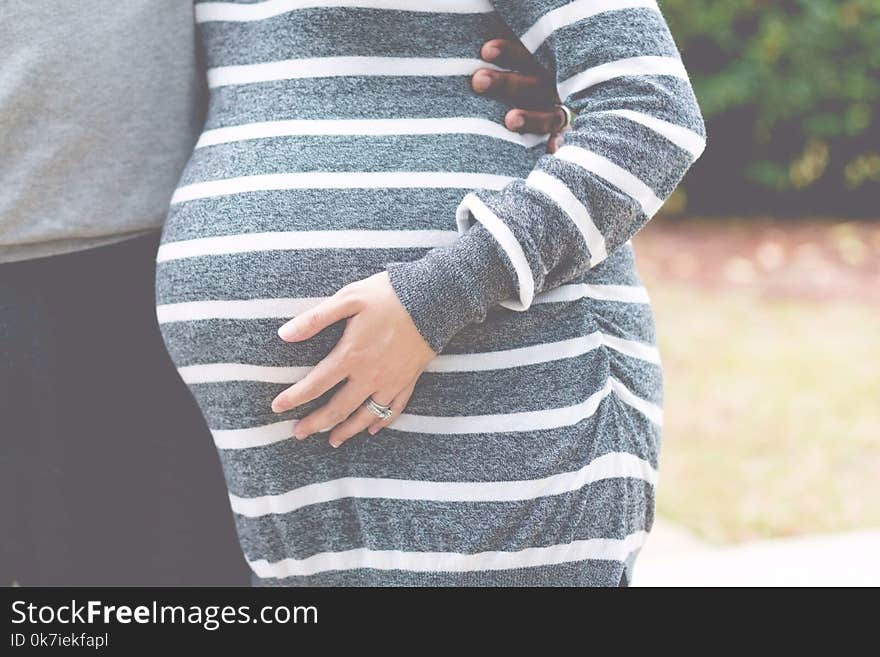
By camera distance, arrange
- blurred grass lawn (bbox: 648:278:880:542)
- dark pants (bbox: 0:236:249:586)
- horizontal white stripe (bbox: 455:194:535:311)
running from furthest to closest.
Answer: blurred grass lawn (bbox: 648:278:880:542) → dark pants (bbox: 0:236:249:586) → horizontal white stripe (bbox: 455:194:535:311)

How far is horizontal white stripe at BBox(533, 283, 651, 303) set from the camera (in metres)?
1.38

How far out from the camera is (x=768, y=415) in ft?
13.3

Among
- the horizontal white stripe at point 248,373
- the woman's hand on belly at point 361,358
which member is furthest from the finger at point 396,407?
the horizontal white stripe at point 248,373

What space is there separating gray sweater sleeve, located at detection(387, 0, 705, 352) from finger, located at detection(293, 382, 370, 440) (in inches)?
4.8

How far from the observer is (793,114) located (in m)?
6.52

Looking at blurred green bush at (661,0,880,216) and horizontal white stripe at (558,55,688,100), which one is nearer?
horizontal white stripe at (558,55,688,100)

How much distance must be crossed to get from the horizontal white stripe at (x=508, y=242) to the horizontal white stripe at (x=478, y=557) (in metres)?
0.33

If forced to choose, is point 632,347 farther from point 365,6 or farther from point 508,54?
→ point 365,6

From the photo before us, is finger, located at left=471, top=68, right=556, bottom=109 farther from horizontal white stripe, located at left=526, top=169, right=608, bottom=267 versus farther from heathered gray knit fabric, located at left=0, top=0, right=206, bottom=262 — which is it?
heathered gray knit fabric, located at left=0, top=0, right=206, bottom=262

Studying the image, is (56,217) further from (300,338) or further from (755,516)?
(755,516)

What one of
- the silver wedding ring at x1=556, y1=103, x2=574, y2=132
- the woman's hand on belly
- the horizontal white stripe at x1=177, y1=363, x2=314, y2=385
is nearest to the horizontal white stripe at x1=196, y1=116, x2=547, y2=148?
the silver wedding ring at x1=556, y1=103, x2=574, y2=132

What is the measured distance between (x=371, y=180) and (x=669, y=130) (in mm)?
386

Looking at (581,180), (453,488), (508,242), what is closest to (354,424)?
(453,488)
